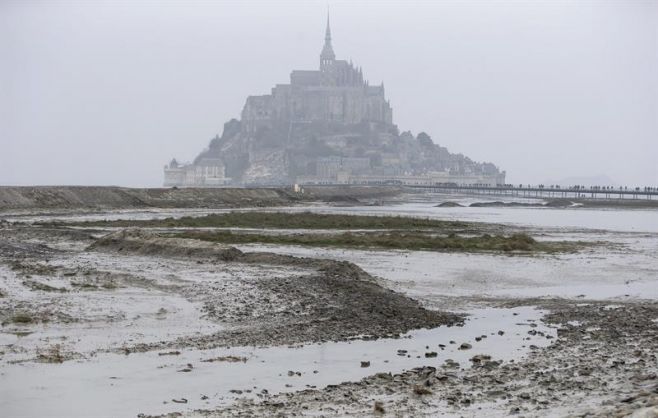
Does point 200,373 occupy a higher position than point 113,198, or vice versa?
point 113,198

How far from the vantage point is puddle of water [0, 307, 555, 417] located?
11398mm

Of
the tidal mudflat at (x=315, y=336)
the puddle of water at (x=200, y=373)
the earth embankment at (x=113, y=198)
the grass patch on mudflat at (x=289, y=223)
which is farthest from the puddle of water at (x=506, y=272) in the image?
the earth embankment at (x=113, y=198)

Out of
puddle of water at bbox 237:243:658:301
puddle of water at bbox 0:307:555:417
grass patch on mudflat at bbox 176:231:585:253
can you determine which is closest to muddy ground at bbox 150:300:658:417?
puddle of water at bbox 0:307:555:417

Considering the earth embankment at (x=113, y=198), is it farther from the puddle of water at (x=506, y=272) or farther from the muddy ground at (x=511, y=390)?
the muddy ground at (x=511, y=390)

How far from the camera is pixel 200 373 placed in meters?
13.2

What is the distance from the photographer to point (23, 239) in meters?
42.1

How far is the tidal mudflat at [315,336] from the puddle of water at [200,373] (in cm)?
5

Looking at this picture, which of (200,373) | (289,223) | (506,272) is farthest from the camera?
(289,223)

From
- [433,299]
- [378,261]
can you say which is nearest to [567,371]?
[433,299]

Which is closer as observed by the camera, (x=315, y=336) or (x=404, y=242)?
(x=315, y=336)

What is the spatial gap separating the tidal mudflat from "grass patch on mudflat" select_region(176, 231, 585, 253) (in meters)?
8.10

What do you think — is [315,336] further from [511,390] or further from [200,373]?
[511,390]

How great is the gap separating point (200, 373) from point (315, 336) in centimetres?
393

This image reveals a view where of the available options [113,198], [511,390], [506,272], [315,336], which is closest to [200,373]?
[315,336]
